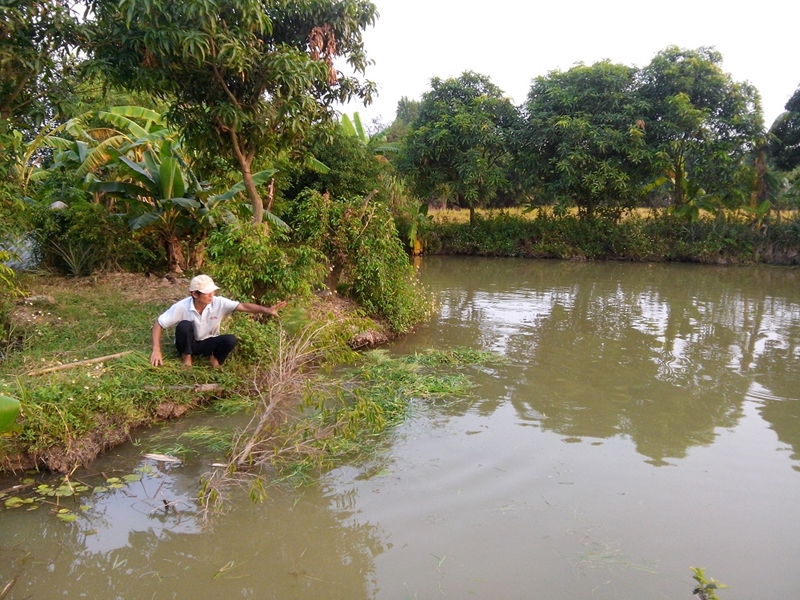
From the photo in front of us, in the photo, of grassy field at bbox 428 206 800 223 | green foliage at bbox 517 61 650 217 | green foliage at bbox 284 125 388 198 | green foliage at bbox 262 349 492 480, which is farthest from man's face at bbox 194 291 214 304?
grassy field at bbox 428 206 800 223

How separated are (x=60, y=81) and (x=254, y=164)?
3476mm

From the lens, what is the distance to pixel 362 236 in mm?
7762

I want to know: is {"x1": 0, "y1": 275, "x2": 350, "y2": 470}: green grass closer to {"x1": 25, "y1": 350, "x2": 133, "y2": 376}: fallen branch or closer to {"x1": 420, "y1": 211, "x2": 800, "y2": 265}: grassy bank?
{"x1": 25, "y1": 350, "x2": 133, "y2": 376}: fallen branch

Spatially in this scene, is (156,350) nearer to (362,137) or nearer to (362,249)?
(362,249)

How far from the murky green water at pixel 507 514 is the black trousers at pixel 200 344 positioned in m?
0.71

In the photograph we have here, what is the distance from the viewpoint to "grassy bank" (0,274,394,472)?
414 cm

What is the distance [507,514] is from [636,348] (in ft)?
15.9

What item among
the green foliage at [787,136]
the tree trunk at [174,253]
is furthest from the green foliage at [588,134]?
the tree trunk at [174,253]

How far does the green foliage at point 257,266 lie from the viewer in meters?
6.28

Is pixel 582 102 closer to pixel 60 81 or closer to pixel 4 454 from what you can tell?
pixel 60 81

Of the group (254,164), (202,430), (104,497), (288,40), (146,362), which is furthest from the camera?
Result: (254,164)

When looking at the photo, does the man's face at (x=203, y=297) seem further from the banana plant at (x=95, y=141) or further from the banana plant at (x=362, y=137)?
the banana plant at (x=362, y=137)

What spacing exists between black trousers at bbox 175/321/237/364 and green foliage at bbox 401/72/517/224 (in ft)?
45.9

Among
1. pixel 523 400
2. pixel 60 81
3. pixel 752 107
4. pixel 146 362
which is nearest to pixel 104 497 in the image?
pixel 146 362
